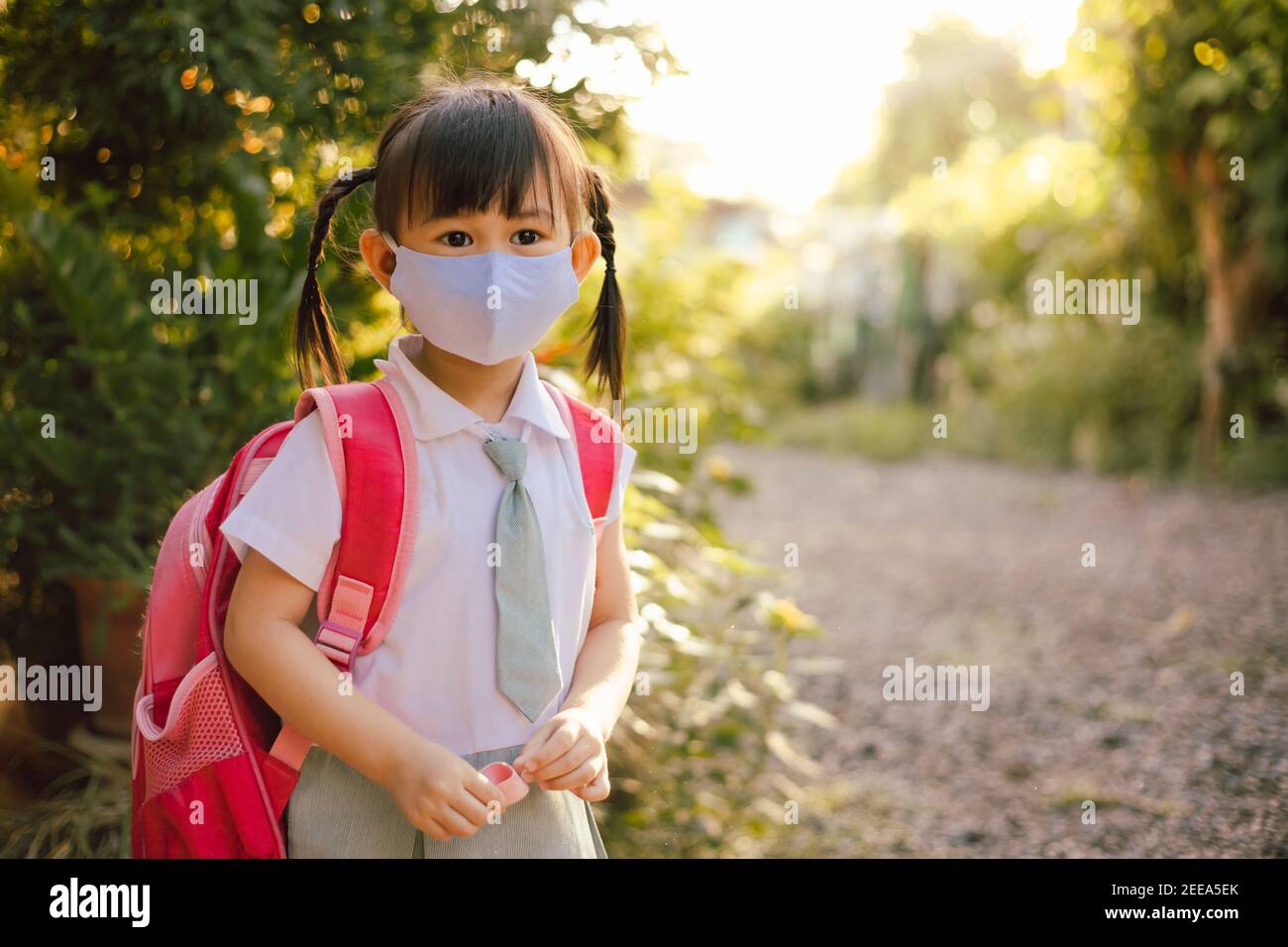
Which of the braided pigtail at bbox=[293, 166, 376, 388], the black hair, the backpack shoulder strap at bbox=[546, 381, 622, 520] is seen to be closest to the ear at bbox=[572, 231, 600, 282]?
the black hair

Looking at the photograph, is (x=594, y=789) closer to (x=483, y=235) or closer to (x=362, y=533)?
(x=362, y=533)

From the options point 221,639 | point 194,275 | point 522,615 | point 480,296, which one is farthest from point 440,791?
point 194,275

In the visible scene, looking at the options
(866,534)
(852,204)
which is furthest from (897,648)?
(852,204)

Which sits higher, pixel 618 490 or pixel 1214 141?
pixel 1214 141

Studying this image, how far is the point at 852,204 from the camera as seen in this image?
28.0 m

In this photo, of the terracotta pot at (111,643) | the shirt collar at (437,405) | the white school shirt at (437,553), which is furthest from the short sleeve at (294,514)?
the terracotta pot at (111,643)

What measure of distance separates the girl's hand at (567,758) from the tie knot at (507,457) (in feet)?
1.03

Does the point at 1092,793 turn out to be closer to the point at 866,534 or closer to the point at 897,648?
the point at 897,648

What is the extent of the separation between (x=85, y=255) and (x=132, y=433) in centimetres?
45

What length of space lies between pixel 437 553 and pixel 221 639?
28 cm

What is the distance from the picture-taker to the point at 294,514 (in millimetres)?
1286

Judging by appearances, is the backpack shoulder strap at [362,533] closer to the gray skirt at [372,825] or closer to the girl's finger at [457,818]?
the gray skirt at [372,825]

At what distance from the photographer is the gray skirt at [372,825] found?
4.48 ft

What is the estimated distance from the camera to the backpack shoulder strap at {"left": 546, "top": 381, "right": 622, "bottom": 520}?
1.52 meters
